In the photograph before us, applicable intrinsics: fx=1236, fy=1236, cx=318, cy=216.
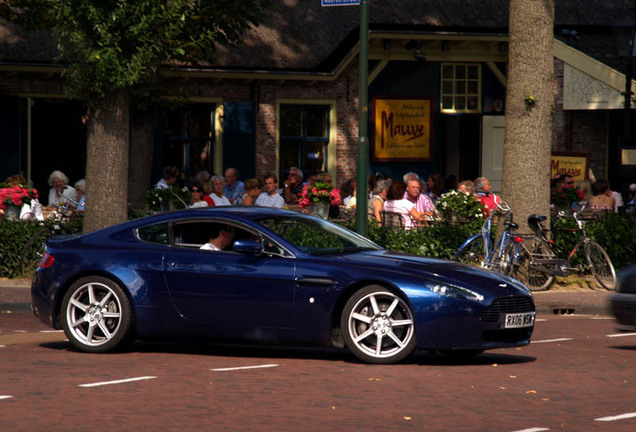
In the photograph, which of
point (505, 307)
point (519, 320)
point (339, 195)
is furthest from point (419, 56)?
point (505, 307)

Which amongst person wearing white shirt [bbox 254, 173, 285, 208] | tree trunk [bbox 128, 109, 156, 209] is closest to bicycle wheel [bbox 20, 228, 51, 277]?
person wearing white shirt [bbox 254, 173, 285, 208]

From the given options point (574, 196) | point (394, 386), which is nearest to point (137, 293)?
point (394, 386)

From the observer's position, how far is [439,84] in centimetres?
3042

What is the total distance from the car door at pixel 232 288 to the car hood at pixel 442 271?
667 millimetres

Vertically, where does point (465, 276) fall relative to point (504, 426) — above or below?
above


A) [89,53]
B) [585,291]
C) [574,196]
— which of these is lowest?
[585,291]

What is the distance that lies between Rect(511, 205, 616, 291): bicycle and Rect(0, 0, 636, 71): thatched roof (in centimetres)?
1052

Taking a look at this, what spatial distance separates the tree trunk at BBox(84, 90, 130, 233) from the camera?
1816cm

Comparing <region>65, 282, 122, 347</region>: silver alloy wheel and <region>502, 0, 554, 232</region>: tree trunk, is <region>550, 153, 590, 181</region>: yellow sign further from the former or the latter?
<region>65, 282, 122, 347</region>: silver alloy wheel

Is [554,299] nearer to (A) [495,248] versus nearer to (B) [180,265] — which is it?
(A) [495,248]

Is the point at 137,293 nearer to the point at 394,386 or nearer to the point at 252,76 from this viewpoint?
the point at 394,386

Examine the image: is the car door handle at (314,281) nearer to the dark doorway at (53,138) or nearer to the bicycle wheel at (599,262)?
the bicycle wheel at (599,262)

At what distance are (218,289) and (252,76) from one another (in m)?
17.2

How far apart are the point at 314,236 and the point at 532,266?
745cm
